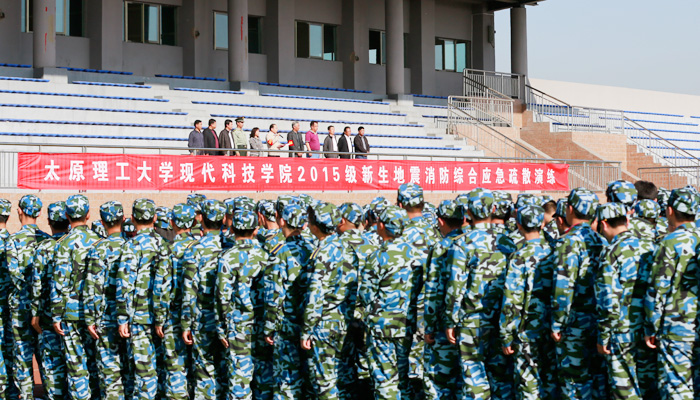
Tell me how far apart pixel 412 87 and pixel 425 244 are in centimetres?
2671

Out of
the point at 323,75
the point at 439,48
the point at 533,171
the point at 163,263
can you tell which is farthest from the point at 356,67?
the point at 163,263

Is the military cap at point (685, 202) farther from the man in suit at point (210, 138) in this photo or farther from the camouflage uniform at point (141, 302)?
the man in suit at point (210, 138)

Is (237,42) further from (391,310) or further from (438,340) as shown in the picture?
(438,340)

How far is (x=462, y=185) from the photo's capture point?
62.5ft

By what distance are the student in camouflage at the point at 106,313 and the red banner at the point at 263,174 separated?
23.8 ft

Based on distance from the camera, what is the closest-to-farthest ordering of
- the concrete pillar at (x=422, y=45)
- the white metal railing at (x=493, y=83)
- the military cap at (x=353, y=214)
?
the military cap at (x=353, y=214) < the white metal railing at (x=493, y=83) < the concrete pillar at (x=422, y=45)

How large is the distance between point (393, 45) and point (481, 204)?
2312cm

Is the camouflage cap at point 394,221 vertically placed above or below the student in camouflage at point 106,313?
above

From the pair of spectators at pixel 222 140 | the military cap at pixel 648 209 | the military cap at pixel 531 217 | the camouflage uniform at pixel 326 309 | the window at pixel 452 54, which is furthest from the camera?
the window at pixel 452 54

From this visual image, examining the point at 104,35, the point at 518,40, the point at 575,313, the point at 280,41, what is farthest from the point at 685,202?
the point at 518,40

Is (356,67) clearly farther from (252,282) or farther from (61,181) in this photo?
(252,282)

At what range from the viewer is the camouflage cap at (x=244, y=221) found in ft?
23.1

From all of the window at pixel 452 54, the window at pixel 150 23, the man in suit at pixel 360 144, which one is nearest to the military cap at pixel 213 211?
the man in suit at pixel 360 144

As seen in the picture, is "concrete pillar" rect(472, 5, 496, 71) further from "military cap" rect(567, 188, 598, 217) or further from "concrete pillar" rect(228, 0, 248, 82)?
"military cap" rect(567, 188, 598, 217)
